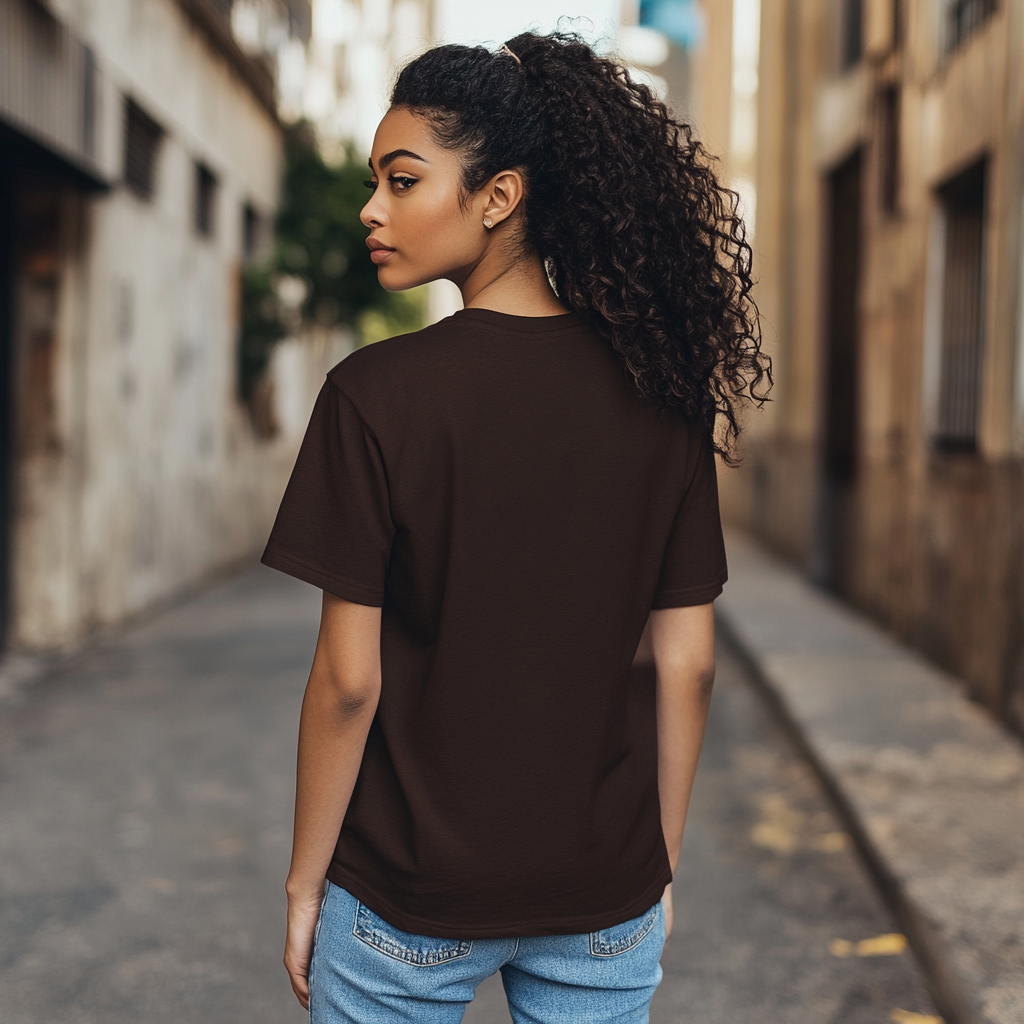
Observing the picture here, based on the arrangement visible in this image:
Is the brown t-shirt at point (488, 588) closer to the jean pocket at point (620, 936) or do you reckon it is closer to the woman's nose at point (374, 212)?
the jean pocket at point (620, 936)

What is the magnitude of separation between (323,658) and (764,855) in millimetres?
3454

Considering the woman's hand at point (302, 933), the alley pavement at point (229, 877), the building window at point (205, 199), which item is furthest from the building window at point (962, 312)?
the building window at point (205, 199)

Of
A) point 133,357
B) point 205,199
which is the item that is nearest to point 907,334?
point 133,357

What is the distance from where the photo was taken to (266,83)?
1404cm

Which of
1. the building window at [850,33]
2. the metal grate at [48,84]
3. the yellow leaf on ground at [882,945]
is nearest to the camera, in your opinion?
the yellow leaf on ground at [882,945]

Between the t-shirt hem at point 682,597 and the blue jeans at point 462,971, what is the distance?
365mm

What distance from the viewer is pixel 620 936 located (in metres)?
1.50

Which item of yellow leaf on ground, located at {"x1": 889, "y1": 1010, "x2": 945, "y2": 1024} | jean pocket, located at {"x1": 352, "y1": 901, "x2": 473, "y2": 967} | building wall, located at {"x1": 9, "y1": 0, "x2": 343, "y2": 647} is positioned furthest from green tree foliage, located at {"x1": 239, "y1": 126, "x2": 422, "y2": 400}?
jean pocket, located at {"x1": 352, "y1": 901, "x2": 473, "y2": 967}

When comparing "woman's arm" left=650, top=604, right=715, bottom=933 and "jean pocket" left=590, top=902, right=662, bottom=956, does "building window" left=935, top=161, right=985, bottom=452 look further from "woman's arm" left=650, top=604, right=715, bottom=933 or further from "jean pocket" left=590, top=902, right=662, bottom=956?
"jean pocket" left=590, top=902, right=662, bottom=956

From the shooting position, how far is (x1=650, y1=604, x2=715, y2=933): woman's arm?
1.59m

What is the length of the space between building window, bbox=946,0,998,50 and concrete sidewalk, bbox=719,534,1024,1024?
378 centimetres

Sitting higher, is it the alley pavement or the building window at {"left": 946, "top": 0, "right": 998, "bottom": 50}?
the building window at {"left": 946, "top": 0, "right": 998, "bottom": 50}

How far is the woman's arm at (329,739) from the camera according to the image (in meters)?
1.38

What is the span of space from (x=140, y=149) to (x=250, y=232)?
4903mm
